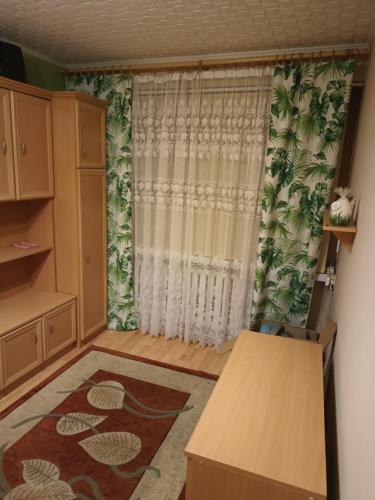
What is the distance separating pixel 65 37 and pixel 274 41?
153 cm

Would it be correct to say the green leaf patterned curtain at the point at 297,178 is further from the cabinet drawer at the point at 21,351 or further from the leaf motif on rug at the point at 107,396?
Result: the cabinet drawer at the point at 21,351

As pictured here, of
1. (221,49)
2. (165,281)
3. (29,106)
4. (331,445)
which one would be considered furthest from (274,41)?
(331,445)

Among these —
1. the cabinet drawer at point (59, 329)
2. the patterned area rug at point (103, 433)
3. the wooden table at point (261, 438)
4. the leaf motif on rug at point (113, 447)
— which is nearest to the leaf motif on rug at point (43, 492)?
the patterned area rug at point (103, 433)

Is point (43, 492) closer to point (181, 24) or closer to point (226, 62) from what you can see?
point (181, 24)

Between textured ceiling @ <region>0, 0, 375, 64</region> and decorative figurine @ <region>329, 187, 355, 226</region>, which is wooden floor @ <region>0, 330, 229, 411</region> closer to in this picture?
decorative figurine @ <region>329, 187, 355, 226</region>

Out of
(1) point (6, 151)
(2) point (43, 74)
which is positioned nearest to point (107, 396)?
(1) point (6, 151)

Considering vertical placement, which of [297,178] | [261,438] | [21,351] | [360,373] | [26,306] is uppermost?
[297,178]

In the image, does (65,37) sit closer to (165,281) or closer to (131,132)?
(131,132)

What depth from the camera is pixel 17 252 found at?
277 centimetres

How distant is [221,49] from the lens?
2633 mm

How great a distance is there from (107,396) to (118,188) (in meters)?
1.81

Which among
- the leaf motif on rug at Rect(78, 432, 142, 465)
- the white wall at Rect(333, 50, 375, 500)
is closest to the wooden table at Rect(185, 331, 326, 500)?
the white wall at Rect(333, 50, 375, 500)

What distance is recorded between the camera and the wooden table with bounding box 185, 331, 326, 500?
1207 millimetres

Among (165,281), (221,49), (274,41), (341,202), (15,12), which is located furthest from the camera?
(165,281)
